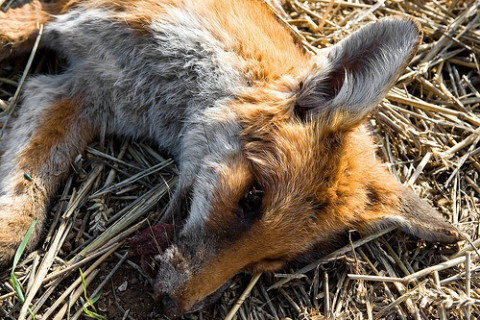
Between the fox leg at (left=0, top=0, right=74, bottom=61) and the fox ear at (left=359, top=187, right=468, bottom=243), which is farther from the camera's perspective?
the fox leg at (left=0, top=0, right=74, bottom=61)

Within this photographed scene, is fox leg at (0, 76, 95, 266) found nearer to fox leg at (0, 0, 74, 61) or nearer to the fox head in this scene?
fox leg at (0, 0, 74, 61)

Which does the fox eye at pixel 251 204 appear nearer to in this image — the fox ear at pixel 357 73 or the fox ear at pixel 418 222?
the fox ear at pixel 357 73

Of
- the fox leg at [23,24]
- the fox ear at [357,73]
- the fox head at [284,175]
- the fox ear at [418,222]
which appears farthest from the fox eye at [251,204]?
the fox leg at [23,24]

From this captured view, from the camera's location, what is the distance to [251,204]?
3105 mm

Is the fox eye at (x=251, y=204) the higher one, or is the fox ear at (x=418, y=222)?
the fox eye at (x=251, y=204)

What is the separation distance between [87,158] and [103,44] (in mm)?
809

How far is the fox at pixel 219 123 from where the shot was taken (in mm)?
3070

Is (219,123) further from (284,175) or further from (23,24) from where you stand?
(23,24)

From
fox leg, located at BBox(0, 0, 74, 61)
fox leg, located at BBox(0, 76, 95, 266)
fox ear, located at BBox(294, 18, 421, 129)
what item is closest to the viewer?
fox ear, located at BBox(294, 18, 421, 129)

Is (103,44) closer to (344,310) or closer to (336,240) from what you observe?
(336,240)

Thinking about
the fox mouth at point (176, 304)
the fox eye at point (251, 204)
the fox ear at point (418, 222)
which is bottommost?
the fox mouth at point (176, 304)

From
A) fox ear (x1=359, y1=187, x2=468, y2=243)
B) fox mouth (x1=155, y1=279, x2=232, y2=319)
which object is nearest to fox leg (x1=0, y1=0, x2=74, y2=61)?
fox mouth (x1=155, y1=279, x2=232, y2=319)

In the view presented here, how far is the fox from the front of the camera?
307 centimetres

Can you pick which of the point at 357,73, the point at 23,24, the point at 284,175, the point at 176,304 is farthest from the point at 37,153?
the point at 357,73
